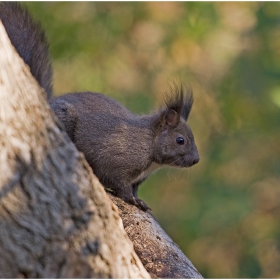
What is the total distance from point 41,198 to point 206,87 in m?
4.12

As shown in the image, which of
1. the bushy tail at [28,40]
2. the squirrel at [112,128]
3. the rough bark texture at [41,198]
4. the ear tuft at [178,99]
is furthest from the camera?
the ear tuft at [178,99]

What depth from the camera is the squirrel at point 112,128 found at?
→ 3.40 m

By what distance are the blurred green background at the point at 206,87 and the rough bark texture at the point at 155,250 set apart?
2.15 meters

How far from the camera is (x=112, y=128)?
3.61 metres

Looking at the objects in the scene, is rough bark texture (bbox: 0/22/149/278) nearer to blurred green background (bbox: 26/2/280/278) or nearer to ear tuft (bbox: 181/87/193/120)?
ear tuft (bbox: 181/87/193/120)

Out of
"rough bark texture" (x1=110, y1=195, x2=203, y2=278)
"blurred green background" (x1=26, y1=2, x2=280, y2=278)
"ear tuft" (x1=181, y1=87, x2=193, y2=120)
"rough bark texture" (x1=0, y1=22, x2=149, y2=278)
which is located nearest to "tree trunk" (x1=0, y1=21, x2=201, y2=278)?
"rough bark texture" (x1=0, y1=22, x2=149, y2=278)

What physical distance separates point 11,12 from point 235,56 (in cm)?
293

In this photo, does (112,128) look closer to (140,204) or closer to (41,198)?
(140,204)

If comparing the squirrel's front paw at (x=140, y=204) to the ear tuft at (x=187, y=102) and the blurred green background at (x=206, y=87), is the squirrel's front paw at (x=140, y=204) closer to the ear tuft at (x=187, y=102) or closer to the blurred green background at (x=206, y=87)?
the ear tuft at (x=187, y=102)

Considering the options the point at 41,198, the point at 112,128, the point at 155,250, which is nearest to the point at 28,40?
the point at 112,128

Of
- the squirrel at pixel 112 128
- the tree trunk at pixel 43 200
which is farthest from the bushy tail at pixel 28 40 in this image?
the tree trunk at pixel 43 200

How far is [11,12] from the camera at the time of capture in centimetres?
336

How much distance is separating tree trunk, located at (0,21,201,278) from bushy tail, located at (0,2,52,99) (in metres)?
1.13

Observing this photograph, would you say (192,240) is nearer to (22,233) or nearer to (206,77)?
(206,77)
